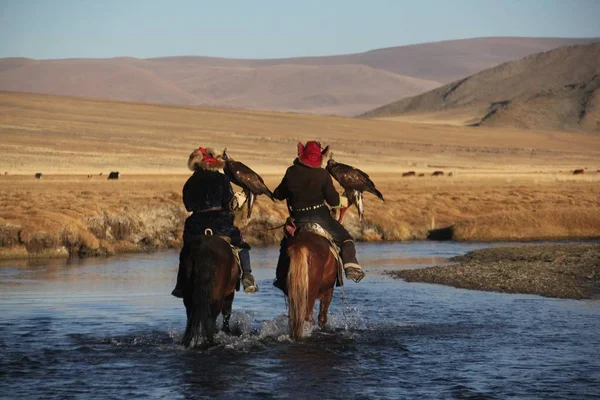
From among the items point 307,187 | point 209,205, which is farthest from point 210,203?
point 307,187

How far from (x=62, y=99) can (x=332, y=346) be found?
102 m

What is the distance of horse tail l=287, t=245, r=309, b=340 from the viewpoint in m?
13.7

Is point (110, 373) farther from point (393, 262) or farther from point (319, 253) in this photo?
point (393, 262)

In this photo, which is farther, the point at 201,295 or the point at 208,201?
the point at 208,201

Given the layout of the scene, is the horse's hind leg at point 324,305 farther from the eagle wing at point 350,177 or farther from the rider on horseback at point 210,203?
the eagle wing at point 350,177

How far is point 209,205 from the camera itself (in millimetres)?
13852

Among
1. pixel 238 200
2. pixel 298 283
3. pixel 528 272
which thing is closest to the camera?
pixel 298 283

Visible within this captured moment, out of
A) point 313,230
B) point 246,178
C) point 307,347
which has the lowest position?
point 307,347

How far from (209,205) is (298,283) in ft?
4.83

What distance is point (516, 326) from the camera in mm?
15352

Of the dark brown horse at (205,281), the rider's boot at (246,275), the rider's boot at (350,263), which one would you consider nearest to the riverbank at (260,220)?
the rider's boot at (350,263)

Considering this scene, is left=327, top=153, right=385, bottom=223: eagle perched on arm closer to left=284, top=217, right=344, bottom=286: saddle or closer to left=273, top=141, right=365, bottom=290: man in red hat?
left=273, top=141, right=365, bottom=290: man in red hat

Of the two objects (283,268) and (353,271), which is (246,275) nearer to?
(283,268)

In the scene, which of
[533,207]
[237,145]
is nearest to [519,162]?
[237,145]
